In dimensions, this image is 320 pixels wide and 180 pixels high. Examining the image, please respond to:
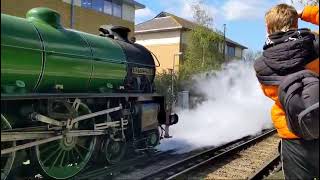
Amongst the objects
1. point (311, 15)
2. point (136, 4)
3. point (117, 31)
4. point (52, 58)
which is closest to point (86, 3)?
point (136, 4)

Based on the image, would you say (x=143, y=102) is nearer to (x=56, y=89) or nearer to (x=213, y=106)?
(x=56, y=89)

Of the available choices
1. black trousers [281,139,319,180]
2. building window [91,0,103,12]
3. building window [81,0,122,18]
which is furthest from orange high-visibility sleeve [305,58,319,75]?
building window [91,0,103,12]

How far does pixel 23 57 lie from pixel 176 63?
1467 inches

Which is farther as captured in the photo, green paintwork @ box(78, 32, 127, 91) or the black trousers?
green paintwork @ box(78, 32, 127, 91)

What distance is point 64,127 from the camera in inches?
313

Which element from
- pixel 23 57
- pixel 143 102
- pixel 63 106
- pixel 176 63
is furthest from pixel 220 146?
pixel 176 63

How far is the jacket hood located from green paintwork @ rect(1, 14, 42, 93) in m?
4.47

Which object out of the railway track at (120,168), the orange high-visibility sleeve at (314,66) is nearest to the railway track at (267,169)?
the railway track at (120,168)

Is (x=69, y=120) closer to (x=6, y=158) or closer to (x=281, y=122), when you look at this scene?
(x=6, y=158)

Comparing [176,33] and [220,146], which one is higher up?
[176,33]

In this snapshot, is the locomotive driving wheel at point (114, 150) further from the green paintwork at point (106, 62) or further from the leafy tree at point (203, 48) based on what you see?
the leafy tree at point (203, 48)

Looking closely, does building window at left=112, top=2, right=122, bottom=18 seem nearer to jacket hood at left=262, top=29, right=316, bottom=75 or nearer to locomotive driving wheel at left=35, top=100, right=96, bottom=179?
locomotive driving wheel at left=35, top=100, right=96, bottom=179

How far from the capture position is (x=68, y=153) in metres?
8.44

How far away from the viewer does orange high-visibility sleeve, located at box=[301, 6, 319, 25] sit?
10.0ft
